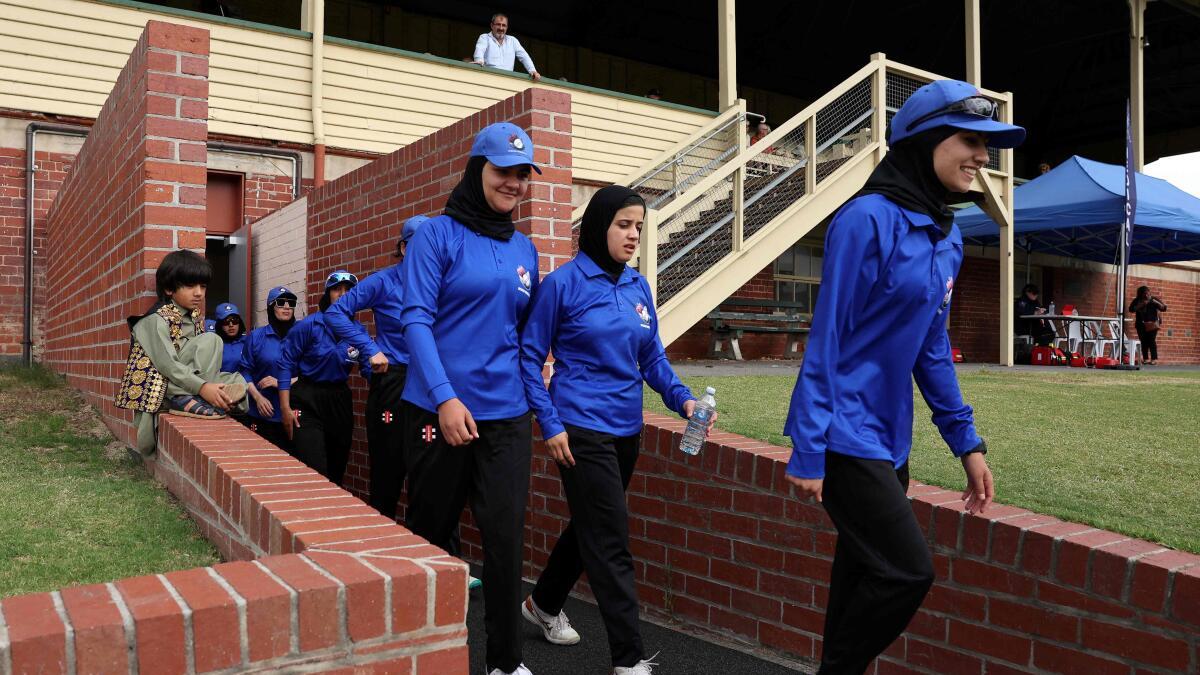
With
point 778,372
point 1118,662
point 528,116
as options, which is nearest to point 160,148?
point 528,116

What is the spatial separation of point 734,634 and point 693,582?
31cm

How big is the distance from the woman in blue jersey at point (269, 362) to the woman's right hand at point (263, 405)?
A: 0.03m

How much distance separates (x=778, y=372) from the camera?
977cm

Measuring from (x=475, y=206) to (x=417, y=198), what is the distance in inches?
106

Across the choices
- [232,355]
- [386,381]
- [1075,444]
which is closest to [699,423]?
[386,381]

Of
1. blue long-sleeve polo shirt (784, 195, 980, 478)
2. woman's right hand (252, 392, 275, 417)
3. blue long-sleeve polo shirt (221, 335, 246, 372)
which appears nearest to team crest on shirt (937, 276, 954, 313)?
blue long-sleeve polo shirt (784, 195, 980, 478)

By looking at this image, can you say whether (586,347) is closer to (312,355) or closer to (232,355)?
(312,355)

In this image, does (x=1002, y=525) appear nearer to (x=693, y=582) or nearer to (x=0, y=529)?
(x=693, y=582)

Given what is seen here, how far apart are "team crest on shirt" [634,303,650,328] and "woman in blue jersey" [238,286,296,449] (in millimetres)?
3465

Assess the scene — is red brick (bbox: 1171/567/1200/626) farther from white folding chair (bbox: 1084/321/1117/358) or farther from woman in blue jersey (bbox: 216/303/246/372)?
white folding chair (bbox: 1084/321/1117/358)

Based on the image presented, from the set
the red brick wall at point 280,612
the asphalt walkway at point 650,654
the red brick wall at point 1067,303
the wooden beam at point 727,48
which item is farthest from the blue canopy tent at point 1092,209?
the red brick wall at point 280,612

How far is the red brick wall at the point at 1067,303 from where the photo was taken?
18.1 meters

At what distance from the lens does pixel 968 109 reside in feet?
8.03

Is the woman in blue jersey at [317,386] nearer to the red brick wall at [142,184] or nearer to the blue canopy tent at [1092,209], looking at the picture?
the red brick wall at [142,184]
